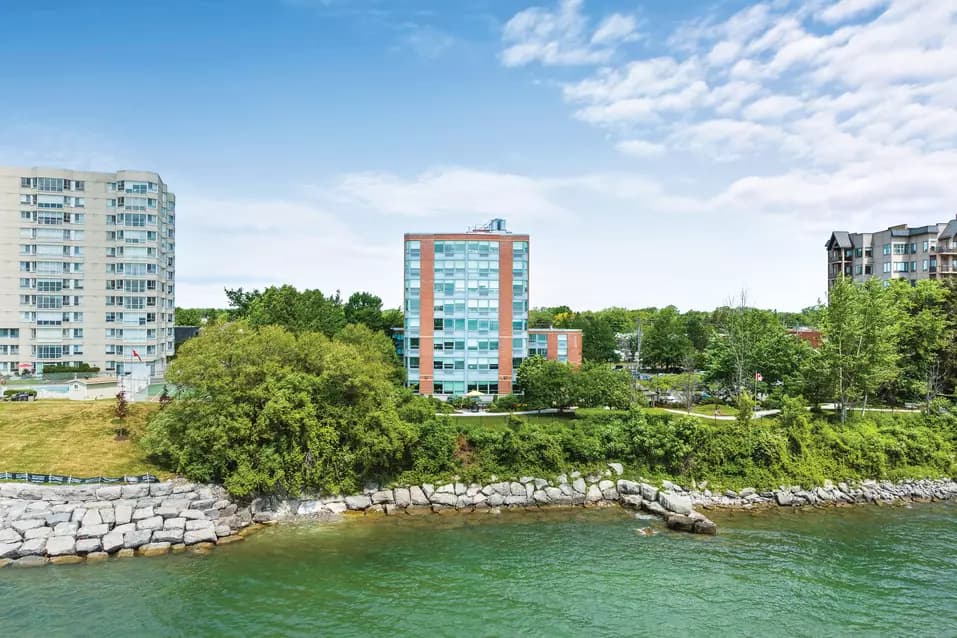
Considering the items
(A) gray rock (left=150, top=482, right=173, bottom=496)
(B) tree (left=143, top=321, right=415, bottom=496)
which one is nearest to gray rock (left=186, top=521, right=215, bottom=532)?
(B) tree (left=143, top=321, right=415, bottom=496)

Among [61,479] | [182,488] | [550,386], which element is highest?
[550,386]

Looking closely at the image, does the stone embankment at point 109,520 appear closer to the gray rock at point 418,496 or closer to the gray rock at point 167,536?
the gray rock at point 167,536

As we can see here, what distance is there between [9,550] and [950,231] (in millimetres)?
102541

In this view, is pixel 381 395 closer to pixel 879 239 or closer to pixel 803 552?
pixel 803 552

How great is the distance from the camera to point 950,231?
79.8 metres

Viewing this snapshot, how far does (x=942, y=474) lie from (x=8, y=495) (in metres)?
57.9

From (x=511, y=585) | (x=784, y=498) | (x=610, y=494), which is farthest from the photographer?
(x=784, y=498)

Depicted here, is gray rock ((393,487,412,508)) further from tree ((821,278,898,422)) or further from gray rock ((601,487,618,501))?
tree ((821,278,898,422))

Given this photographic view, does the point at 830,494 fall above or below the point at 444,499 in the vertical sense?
below

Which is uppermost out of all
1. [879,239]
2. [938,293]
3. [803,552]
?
[879,239]

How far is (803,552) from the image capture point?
30.0 meters

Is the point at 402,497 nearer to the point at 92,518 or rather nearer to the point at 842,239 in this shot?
the point at 92,518

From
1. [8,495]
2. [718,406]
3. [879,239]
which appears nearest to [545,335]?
[718,406]

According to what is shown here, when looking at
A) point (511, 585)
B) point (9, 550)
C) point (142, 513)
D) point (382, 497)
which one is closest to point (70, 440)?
point (142, 513)
